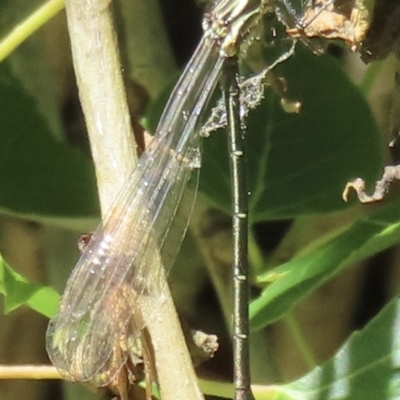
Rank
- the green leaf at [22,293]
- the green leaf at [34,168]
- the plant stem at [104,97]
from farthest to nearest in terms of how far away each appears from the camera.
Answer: the green leaf at [34,168], the green leaf at [22,293], the plant stem at [104,97]

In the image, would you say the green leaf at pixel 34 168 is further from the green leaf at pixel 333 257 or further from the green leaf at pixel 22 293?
the green leaf at pixel 333 257

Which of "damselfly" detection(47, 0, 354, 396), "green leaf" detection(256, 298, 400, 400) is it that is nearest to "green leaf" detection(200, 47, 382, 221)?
"damselfly" detection(47, 0, 354, 396)

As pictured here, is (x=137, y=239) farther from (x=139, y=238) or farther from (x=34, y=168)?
(x=34, y=168)

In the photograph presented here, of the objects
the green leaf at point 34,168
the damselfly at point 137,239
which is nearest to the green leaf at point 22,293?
the damselfly at point 137,239

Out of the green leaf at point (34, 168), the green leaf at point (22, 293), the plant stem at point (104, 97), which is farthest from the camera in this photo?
the green leaf at point (34, 168)

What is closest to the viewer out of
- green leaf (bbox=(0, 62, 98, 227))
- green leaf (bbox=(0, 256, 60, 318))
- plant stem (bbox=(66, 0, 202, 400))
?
plant stem (bbox=(66, 0, 202, 400))

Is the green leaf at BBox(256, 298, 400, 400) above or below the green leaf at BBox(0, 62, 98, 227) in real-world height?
below

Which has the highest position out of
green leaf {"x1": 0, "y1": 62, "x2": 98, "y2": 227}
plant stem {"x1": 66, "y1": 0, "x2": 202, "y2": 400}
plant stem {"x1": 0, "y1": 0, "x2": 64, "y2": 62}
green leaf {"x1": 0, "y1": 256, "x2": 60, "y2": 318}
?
plant stem {"x1": 0, "y1": 0, "x2": 64, "y2": 62}

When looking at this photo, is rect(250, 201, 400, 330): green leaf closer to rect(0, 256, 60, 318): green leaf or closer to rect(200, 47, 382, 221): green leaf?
rect(200, 47, 382, 221): green leaf
